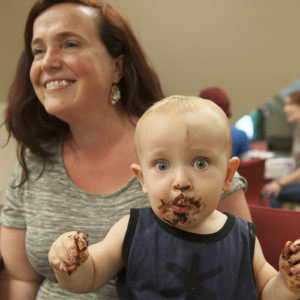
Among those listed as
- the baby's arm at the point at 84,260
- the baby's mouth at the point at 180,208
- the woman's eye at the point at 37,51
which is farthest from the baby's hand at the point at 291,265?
the woman's eye at the point at 37,51

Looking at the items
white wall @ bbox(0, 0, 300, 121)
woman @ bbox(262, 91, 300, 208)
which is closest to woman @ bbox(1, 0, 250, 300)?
white wall @ bbox(0, 0, 300, 121)

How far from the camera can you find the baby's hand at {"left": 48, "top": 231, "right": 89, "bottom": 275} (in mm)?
744

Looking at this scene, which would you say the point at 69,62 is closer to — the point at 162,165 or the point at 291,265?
the point at 162,165

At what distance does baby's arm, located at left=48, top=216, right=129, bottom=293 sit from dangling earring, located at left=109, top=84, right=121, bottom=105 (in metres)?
0.56

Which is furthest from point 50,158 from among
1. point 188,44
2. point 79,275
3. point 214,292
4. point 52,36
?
point 188,44

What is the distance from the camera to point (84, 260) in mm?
768

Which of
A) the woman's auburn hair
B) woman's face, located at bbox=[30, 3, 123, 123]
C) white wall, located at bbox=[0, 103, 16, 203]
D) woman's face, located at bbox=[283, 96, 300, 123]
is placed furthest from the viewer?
woman's face, located at bbox=[283, 96, 300, 123]

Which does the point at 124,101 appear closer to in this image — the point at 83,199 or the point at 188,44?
the point at 83,199

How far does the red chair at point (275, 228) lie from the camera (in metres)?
1.24

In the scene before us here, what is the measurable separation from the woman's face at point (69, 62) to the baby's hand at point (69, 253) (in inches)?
21.7

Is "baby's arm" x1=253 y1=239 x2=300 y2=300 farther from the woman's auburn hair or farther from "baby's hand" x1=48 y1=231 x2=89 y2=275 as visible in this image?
the woman's auburn hair

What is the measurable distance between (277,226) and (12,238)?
3.11 feet

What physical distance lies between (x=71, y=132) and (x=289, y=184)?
2.76 meters

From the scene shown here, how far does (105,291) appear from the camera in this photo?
113cm
